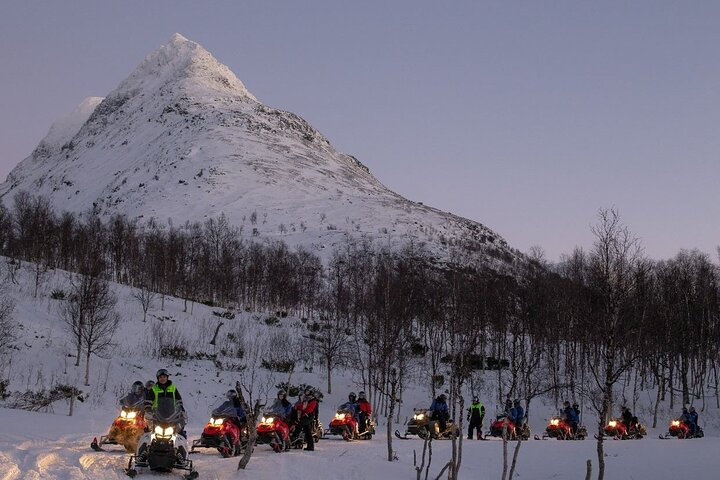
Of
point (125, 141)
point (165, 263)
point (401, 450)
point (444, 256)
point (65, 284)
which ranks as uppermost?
point (125, 141)

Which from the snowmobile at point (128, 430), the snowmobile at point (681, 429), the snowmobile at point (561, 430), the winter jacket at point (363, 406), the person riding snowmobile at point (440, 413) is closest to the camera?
the snowmobile at point (128, 430)

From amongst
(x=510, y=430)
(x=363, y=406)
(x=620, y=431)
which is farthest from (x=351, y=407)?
(x=620, y=431)

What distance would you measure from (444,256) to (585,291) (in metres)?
54.9

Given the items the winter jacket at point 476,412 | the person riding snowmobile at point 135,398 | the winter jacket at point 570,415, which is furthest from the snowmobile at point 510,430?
the person riding snowmobile at point 135,398

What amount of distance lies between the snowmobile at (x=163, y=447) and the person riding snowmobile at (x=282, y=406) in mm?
5728

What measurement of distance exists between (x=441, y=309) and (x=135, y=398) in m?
38.5

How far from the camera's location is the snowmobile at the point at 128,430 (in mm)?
15531

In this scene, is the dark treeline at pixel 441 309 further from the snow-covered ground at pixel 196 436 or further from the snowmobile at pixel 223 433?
the snowmobile at pixel 223 433

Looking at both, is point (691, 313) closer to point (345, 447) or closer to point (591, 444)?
point (591, 444)

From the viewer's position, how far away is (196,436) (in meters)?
22.5

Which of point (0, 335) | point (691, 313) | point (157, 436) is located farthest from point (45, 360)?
point (691, 313)

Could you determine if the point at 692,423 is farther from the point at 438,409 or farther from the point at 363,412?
the point at 363,412

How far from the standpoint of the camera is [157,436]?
41.4ft

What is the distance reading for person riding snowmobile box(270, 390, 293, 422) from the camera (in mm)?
18547
